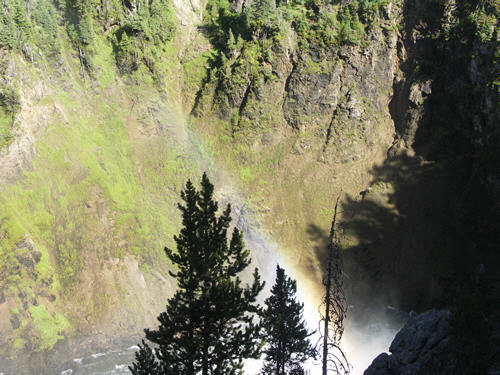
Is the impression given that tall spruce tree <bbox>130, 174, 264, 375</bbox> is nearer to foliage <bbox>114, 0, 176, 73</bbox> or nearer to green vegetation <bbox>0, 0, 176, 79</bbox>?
green vegetation <bbox>0, 0, 176, 79</bbox>

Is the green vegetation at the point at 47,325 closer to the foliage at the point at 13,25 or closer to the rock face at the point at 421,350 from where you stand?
the foliage at the point at 13,25

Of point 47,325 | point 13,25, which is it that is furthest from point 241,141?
point 47,325

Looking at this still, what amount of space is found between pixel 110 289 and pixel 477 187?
3444cm

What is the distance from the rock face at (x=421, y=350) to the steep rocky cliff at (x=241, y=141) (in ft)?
55.1

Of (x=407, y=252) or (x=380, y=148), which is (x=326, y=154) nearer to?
(x=380, y=148)

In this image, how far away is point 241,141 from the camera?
42781 millimetres

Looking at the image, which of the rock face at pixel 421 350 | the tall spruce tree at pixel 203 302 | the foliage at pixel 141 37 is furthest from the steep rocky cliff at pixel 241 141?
the tall spruce tree at pixel 203 302

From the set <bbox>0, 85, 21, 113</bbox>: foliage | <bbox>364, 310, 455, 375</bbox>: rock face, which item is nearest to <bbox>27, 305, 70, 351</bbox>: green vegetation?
<bbox>0, 85, 21, 113</bbox>: foliage

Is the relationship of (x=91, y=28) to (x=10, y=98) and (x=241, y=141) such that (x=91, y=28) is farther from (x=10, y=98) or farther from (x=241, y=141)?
(x=241, y=141)

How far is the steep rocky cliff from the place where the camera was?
3098cm

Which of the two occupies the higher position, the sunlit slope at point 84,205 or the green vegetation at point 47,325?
the sunlit slope at point 84,205

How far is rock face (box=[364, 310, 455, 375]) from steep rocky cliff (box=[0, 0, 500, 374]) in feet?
55.1

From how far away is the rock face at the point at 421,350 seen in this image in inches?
441

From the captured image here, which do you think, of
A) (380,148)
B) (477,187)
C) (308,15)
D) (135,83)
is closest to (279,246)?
(380,148)
